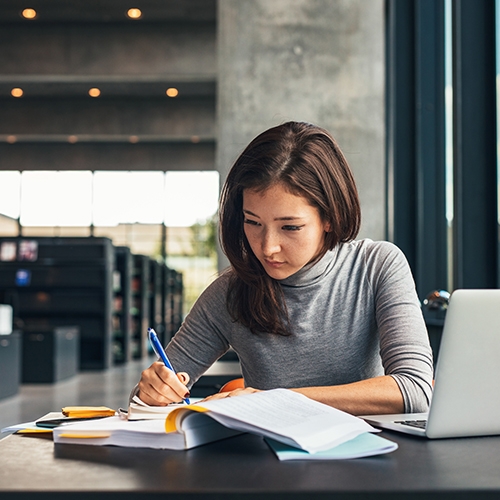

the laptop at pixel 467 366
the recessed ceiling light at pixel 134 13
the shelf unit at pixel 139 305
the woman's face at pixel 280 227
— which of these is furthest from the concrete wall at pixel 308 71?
the shelf unit at pixel 139 305

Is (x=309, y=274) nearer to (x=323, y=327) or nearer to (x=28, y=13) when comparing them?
(x=323, y=327)

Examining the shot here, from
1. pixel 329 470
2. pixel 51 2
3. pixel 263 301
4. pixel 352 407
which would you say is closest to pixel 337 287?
pixel 263 301

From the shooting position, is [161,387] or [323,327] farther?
[323,327]

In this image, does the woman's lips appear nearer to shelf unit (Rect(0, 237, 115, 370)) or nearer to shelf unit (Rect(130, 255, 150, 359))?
shelf unit (Rect(0, 237, 115, 370))

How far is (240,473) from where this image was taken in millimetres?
753

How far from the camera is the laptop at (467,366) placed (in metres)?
0.94

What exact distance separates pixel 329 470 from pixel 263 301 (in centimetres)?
81

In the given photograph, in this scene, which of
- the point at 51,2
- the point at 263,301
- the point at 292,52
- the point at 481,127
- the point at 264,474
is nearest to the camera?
the point at 264,474

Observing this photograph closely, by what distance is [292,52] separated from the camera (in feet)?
16.6

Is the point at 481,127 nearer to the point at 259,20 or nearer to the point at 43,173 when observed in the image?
the point at 259,20

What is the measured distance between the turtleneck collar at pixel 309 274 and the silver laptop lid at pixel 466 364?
25.5 inches

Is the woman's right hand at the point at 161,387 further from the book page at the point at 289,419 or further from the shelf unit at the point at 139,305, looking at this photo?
the shelf unit at the point at 139,305

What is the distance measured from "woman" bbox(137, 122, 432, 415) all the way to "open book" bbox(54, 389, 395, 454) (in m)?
0.43

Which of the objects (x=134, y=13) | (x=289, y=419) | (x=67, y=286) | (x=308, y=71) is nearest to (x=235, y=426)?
(x=289, y=419)
